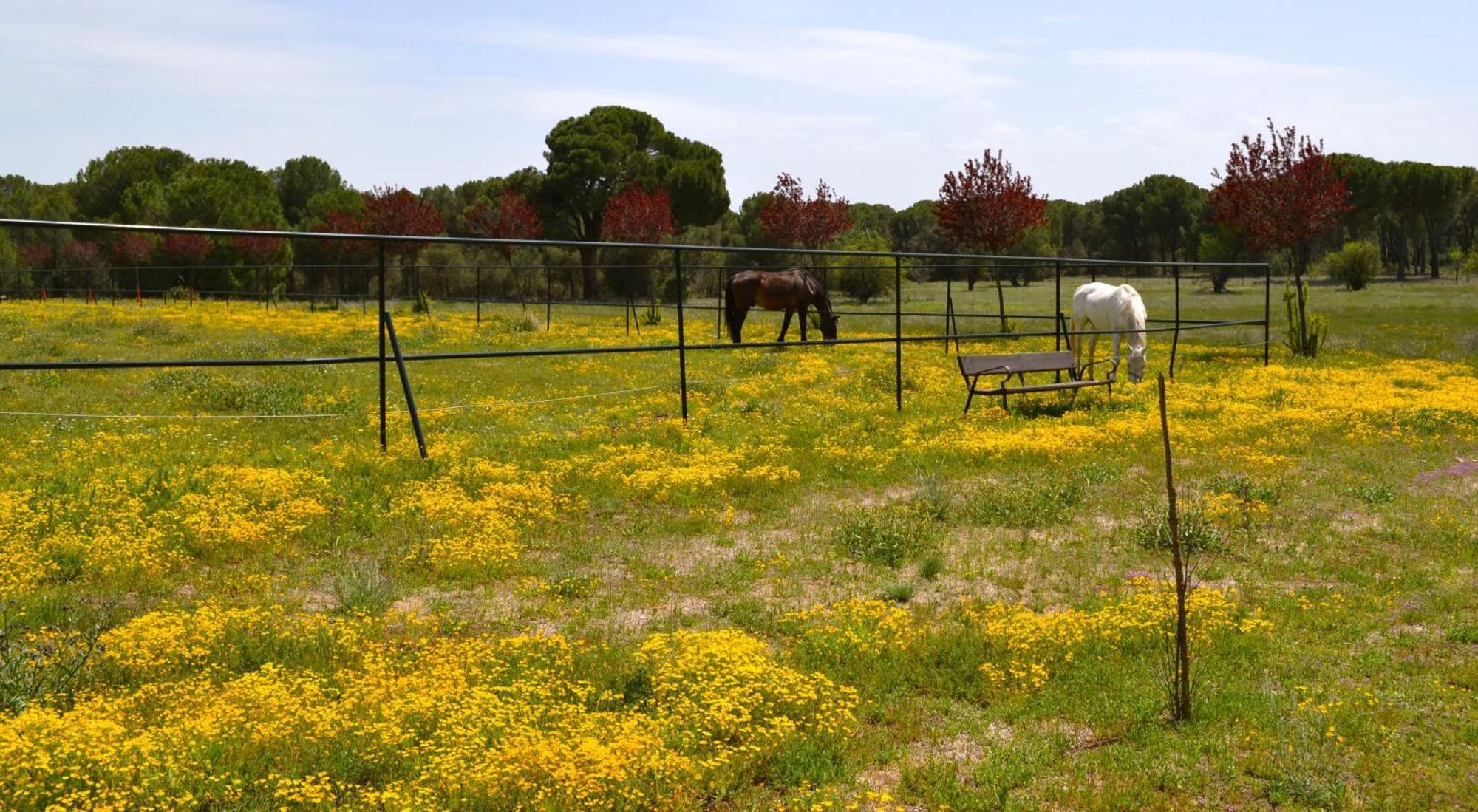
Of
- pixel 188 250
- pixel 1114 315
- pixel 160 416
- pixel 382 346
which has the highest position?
pixel 188 250

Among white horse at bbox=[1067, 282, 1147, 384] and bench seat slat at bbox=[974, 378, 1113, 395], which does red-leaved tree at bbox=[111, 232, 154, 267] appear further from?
bench seat slat at bbox=[974, 378, 1113, 395]

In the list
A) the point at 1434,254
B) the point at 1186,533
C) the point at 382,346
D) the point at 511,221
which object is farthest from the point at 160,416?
the point at 1434,254

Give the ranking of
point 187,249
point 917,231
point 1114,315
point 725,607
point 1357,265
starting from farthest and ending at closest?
point 917,231 → point 1357,265 → point 187,249 → point 1114,315 → point 725,607

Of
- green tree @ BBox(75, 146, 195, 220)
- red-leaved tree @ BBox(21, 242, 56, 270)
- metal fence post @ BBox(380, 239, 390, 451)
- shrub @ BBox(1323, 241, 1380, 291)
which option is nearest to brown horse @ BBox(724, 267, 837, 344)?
metal fence post @ BBox(380, 239, 390, 451)

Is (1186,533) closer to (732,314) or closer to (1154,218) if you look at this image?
(732,314)

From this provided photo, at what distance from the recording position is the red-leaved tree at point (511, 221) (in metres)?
50.9

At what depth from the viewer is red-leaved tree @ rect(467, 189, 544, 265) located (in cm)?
5094

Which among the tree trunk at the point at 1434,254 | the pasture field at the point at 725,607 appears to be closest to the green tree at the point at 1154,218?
the tree trunk at the point at 1434,254

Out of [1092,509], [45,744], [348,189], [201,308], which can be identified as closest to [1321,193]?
[1092,509]

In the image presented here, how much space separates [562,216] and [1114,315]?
43.5 metres

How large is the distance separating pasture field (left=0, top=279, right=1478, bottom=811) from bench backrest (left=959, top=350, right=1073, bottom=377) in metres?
0.74

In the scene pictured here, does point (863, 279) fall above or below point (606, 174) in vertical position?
below

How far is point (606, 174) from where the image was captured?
56562 millimetres

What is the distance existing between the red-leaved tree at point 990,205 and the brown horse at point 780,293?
32.5 ft
